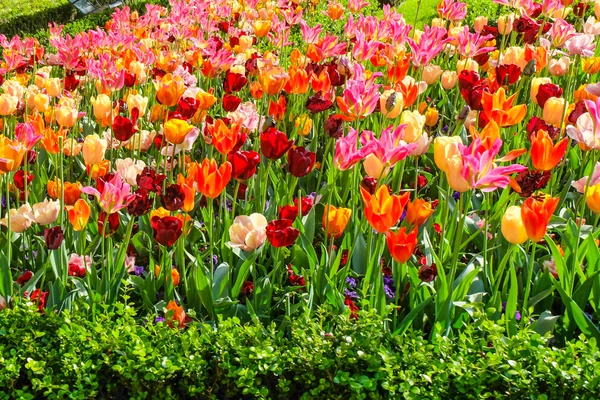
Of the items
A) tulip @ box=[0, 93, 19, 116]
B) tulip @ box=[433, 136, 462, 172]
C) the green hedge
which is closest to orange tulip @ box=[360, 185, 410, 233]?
tulip @ box=[433, 136, 462, 172]

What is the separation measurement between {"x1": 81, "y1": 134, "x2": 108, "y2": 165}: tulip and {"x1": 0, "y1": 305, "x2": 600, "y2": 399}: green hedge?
85cm

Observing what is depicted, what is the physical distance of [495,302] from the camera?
9.22 feet

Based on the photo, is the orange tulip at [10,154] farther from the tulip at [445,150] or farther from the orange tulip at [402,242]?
the tulip at [445,150]

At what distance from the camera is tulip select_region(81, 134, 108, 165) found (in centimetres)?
325

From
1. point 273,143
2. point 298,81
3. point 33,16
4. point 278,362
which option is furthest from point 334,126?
point 33,16

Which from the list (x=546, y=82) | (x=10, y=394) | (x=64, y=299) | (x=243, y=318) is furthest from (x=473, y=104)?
(x=10, y=394)

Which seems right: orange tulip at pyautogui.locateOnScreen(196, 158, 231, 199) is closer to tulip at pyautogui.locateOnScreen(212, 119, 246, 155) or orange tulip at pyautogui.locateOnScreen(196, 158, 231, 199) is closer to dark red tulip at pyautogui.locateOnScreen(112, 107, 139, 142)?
tulip at pyautogui.locateOnScreen(212, 119, 246, 155)

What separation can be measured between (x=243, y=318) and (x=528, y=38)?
3.06m

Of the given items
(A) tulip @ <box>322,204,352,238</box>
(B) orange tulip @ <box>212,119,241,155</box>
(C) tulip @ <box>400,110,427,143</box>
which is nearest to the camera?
(A) tulip @ <box>322,204,352,238</box>

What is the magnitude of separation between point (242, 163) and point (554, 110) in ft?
5.43

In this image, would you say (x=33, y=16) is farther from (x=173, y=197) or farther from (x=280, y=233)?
(x=280, y=233)

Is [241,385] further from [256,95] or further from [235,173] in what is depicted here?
[256,95]

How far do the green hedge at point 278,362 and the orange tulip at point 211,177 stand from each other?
1.66 feet

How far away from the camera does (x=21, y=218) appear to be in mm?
3084
